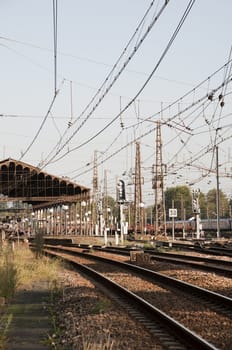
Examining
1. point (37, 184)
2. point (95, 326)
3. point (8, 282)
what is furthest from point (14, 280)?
point (37, 184)

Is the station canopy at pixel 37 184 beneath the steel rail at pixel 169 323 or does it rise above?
above

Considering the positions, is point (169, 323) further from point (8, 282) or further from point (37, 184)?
point (37, 184)

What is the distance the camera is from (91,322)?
460 inches

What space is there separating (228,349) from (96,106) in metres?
15.8

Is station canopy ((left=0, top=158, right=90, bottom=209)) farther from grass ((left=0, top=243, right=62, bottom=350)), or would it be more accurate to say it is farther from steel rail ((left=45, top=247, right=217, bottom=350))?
steel rail ((left=45, top=247, right=217, bottom=350))

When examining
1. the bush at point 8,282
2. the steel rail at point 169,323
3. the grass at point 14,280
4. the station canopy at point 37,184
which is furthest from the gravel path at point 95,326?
the station canopy at point 37,184

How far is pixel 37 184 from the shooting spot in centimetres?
7288

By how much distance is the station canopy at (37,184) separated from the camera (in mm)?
69688

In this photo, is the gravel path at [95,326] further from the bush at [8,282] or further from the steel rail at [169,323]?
the bush at [8,282]

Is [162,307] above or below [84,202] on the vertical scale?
below

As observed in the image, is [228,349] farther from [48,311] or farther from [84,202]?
[84,202]

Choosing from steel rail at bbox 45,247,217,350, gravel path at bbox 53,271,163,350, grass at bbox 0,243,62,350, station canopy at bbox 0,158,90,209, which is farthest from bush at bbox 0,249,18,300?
station canopy at bbox 0,158,90,209

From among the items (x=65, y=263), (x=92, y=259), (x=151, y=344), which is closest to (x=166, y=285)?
(x=151, y=344)

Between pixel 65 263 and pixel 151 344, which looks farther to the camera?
pixel 65 263
